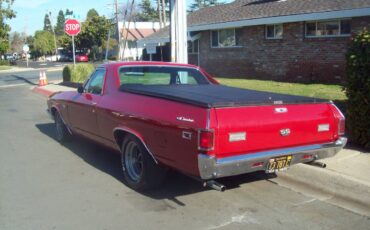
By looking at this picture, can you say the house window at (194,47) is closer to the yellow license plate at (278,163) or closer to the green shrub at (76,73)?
the green shrub at (76,73)

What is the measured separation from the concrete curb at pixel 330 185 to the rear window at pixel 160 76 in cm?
217

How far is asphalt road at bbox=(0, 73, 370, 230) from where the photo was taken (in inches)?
191

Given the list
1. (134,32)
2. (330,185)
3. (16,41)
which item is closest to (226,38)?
(330,185)

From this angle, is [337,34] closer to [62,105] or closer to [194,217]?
[62,105]

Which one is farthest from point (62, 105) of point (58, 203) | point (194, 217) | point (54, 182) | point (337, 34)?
point (337, 34)

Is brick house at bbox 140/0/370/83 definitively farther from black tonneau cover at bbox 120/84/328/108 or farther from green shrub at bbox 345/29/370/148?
black tonneau cover at bbox 120/84/328/108

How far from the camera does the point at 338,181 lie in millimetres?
5703

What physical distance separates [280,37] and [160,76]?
13711 mm

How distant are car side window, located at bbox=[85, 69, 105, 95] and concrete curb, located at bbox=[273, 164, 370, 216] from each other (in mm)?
3017

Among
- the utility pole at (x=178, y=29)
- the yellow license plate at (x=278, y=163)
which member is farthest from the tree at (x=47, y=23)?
the yellow license plate at (x=278, y=163)

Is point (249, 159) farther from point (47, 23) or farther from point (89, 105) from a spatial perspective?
point (47, 23)

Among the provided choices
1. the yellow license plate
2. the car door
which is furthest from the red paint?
the car door

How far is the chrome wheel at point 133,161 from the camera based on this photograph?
5.93 metres

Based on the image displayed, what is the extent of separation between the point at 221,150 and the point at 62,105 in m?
4.68
